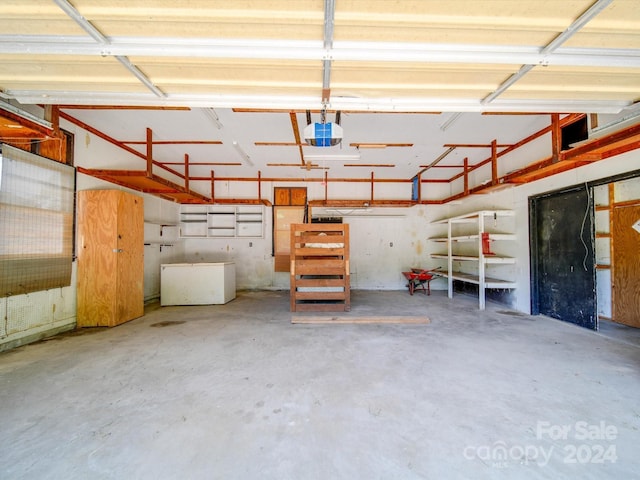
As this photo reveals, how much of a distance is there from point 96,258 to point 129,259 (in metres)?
0.40

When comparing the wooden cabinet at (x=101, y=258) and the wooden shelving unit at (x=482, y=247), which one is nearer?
the wooden cabinet at (x=101, y=258)

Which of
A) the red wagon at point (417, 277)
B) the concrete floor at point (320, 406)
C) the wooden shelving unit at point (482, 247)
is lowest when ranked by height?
the concrete floor at point (320, 406)

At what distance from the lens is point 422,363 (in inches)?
104

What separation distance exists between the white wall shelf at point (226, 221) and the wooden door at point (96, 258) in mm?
3383

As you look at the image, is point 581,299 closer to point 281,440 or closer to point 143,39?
point 281,440

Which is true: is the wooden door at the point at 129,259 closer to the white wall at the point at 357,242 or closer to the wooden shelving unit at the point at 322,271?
the white wall at the point at 357,242

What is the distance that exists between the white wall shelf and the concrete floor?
4.06m

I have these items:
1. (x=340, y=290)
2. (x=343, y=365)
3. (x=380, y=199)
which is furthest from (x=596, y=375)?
(x=380, y=199)

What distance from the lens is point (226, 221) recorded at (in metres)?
7.35

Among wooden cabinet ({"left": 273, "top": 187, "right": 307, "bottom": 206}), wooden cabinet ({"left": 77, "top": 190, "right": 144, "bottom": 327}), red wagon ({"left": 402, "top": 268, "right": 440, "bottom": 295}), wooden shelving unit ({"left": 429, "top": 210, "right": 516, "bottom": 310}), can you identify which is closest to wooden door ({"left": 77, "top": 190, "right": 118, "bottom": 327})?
wooden cabinet ({"left": 77, "top": 190, "right": 144, "bottom": 327})

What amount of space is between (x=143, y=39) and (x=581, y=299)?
227 inches

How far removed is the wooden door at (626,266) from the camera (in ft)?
12.7

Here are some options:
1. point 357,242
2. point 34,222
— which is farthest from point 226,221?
point 34,222

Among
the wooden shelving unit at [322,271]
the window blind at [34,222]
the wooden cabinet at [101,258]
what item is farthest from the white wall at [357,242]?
the wooden shelving unit at [322,271]
